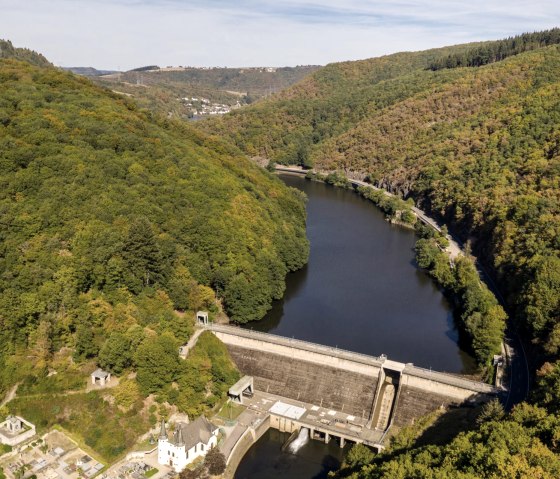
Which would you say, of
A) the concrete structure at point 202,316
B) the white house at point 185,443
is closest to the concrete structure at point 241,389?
the white house at point 185,443

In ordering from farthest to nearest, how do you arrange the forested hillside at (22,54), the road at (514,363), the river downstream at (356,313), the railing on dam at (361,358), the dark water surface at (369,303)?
the forested hillside at (22,54) → the dark water surface at (369,303) → the railing on dam at (361,358) → the road at (514,363) → the river downstream at (356,313)

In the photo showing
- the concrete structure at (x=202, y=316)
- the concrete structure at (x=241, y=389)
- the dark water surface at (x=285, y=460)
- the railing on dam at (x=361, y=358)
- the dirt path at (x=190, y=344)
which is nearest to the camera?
the dark water surface at (x=285, y=460)

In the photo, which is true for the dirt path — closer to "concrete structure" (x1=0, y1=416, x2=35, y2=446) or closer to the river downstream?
the river downstream

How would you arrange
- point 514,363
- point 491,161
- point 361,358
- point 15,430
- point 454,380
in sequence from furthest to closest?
point 491,161 → point 514,363 → point 361,358 → point 454,380 → point 15,430

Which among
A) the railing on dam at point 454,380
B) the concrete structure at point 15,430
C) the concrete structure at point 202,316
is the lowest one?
the concrete structure at point 15,430

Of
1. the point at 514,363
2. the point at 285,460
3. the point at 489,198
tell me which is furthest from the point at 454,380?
the point at 489,198

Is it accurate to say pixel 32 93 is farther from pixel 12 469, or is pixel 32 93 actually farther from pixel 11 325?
pixel 12 469

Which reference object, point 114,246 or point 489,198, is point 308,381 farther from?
point 489,198

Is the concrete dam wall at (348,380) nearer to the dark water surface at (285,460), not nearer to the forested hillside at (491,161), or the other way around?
the dark water surface at (285,460)
